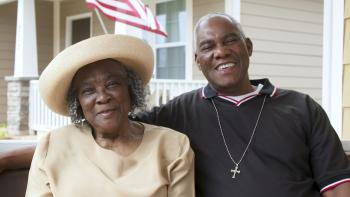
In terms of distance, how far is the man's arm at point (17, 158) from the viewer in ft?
6.39

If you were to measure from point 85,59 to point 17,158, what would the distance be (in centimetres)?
51

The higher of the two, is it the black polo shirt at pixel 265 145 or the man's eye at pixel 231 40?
the man's eye at pixel 231 40

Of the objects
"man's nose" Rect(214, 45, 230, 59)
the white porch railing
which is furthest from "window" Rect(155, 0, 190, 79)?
"man's nose" Rect(214, 45, 230, 59)

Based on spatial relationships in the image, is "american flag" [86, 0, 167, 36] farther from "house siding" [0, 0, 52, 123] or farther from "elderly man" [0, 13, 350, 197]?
"house siding" [0, 0, 52, 123]

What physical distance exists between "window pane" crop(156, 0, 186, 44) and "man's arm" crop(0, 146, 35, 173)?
202 inches

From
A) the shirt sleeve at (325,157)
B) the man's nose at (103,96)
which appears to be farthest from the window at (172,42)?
the man's nose at (103,96)

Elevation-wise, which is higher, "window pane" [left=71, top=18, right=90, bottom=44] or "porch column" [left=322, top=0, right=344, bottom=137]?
"window pane" [left=71, top=18, right=90, bottom=44]

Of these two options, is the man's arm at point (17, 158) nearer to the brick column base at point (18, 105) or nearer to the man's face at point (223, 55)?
the man's face at point (223, 55)

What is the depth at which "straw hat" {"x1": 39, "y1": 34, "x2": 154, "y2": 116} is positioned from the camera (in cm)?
189

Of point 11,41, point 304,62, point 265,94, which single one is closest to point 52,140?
point 265,94

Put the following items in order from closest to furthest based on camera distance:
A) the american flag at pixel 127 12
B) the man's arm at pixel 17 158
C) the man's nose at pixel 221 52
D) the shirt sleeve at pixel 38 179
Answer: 1. the shirt sleeve at pixel 38 179
2. the man's arm at pixel 17 158
3. the man's nose at pixel 221 52
4. the american flag at pixel 127 12

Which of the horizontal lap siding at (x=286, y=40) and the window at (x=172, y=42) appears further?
the window at (x=172, y=42)

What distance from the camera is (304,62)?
708cm

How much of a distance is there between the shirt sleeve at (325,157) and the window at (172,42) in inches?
189
